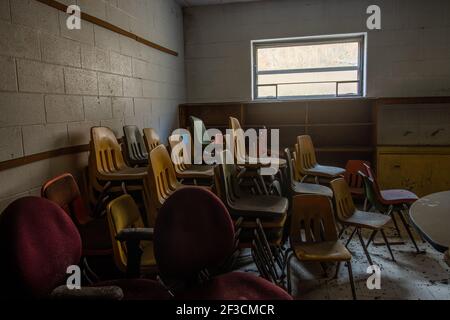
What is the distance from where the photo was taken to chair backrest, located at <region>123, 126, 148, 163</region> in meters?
3.24

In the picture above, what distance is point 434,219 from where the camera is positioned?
5.63ft

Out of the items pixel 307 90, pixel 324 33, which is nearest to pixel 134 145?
pixel 307 90

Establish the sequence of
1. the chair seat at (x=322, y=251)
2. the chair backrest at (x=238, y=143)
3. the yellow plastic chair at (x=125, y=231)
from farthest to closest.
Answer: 1. the chair backrest at (x=238, y=143)
2. the chair seat at (x=322, y=251)
3. the yellow plastic chair at (x=125, y=231)

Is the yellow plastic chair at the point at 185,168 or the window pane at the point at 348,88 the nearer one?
the yellow plastic chair at the point at 185,168

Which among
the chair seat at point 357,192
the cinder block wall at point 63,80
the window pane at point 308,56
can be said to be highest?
the window pane at point 308,56

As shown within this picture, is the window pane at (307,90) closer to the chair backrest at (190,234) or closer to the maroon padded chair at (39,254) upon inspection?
the chair backrest at (190,234)

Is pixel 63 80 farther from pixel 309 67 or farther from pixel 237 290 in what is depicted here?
pixel 309 67

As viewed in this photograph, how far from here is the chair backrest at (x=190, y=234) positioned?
59.3 inches

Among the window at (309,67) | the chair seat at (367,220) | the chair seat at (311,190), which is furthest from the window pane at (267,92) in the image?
the chair seat at (367,220)

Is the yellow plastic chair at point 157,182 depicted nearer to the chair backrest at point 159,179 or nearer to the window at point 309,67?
the chair backrest at point 159,179

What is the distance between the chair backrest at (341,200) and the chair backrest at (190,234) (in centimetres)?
148

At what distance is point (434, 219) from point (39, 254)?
1.72 meters

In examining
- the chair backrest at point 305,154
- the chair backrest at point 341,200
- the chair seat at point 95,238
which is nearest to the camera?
the chair seat at point 95,238

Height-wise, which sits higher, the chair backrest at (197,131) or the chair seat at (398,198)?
the chair backrest at (197,131)
